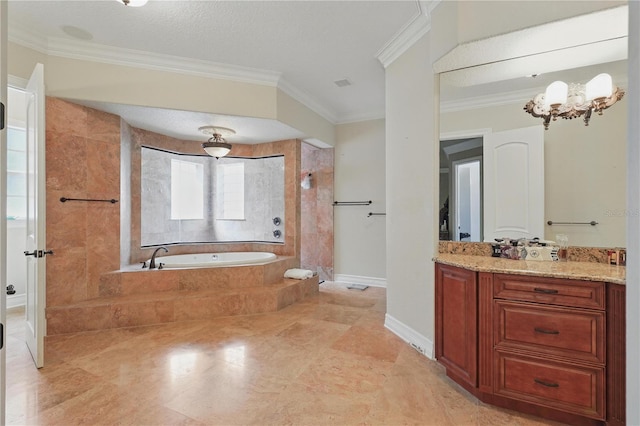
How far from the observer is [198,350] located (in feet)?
8.32

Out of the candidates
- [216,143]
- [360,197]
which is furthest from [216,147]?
[360,197]

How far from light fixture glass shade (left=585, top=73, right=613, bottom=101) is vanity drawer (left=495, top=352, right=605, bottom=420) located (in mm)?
1710

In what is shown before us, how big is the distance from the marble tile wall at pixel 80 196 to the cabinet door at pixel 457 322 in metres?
3.48

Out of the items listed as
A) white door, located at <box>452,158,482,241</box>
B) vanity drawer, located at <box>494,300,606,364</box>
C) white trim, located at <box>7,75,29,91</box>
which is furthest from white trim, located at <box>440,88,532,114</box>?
white trim, located at <box>7,75,29,91</box>

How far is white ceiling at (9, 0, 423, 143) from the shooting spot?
2.38m

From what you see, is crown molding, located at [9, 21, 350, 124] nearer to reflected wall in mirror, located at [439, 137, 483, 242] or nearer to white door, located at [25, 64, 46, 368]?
white door, located at [25, 64, 46, 368]

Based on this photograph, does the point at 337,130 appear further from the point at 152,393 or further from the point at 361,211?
the point at 152,393

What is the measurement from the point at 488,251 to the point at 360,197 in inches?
109

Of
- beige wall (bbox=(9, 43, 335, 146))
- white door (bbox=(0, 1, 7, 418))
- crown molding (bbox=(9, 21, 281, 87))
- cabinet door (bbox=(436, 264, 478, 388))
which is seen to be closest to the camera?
white door (bbox=(0, 1, 7, 418))

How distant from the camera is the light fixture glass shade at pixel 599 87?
6.34ft

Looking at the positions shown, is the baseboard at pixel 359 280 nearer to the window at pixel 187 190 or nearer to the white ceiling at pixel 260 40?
the window at pixel 187 190

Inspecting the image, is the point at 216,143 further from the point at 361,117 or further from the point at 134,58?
the point at 361,117

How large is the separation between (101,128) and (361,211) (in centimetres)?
366

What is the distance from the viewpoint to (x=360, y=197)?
4.95 m
